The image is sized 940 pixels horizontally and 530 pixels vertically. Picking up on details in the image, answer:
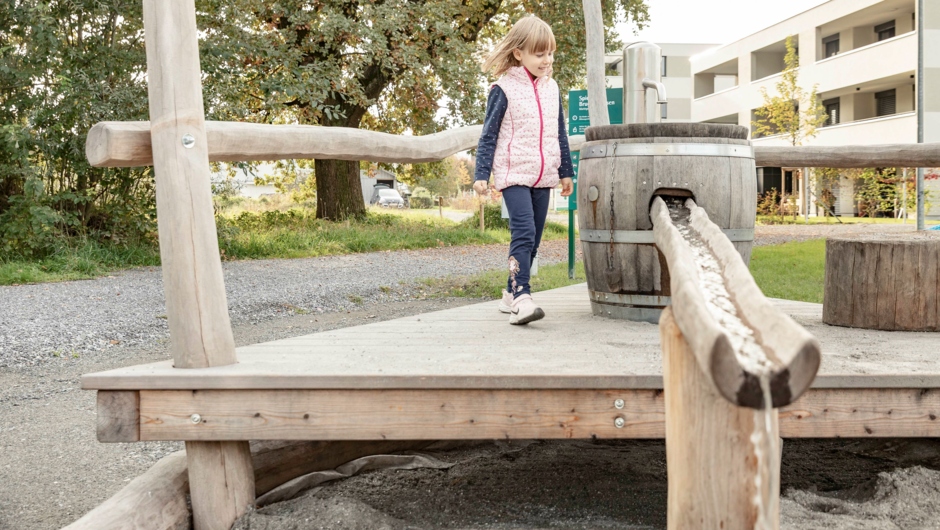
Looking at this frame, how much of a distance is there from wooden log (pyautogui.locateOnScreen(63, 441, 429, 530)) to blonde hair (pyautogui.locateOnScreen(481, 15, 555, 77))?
1.85m

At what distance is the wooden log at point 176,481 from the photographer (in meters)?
2.47

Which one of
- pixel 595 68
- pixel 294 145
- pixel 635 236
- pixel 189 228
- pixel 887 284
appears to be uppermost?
pixel 595 68

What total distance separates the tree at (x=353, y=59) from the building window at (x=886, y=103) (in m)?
14.8

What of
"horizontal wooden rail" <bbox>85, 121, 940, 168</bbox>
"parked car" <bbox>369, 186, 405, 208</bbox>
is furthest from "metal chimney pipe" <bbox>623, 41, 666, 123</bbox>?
"parked car" <bbox>369, 186, 405, 208</bbox>

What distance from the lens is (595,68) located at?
951 cm

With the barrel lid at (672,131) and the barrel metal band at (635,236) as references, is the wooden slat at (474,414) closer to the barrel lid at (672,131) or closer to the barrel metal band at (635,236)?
the barrel metal band at (635,236)

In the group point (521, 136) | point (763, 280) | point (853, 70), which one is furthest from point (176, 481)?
point (853, 70)

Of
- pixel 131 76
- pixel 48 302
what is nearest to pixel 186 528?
pixel 48 302

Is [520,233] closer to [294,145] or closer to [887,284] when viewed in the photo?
[294,145]

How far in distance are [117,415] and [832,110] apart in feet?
103

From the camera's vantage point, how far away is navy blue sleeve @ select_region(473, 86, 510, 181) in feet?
12.5

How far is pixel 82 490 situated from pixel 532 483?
6.01 feet

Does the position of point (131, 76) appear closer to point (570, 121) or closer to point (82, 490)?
point (570, 121)

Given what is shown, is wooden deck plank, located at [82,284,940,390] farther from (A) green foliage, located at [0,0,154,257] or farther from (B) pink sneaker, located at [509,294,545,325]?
(A) green foliage, located at [0,0,154,257]
